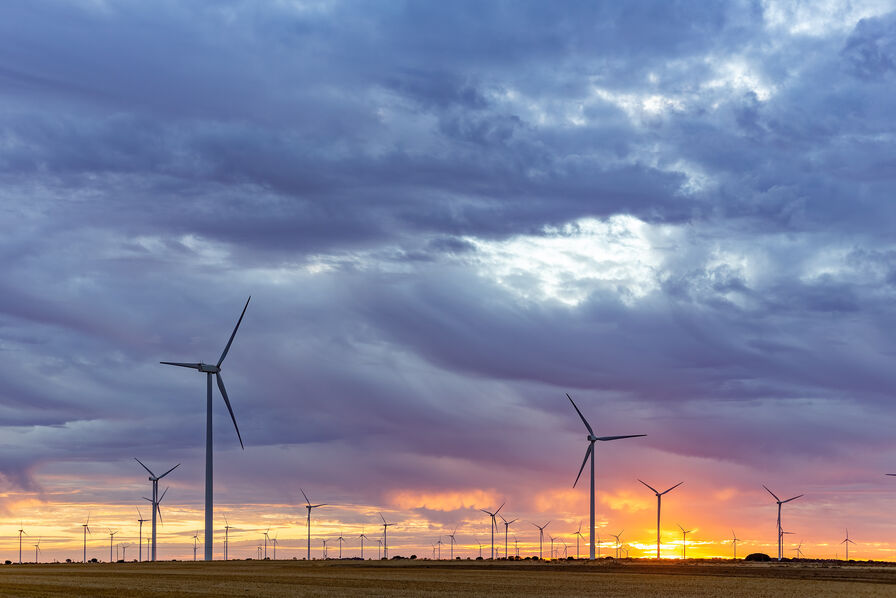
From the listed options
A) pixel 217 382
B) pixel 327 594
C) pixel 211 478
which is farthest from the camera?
pixel 217 382

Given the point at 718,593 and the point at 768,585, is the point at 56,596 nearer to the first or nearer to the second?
the point at 718,593

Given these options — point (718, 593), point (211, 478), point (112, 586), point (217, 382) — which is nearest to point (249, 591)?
point (112, 586)

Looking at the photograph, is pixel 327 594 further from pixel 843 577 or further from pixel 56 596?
pixel 843 577

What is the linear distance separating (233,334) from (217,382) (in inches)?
360

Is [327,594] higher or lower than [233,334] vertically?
lower

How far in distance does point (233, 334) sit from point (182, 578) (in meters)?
66.8

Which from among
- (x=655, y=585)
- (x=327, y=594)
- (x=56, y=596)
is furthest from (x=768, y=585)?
(x=56, y=596)

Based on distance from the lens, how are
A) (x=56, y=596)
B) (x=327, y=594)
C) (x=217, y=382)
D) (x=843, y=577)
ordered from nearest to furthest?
(x=56, y=596) → (x=327, y=594) → (x=843, y=577) → (x=217, y=382)

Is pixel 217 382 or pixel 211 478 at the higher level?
pixel 217 382

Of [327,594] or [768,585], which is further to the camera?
[768,585]

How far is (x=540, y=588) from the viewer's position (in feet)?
370

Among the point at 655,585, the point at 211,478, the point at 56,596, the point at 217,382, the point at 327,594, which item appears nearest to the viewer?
the point at 56,596

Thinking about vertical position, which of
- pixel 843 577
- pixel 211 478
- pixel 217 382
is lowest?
pixel 843 577

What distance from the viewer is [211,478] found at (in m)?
171
